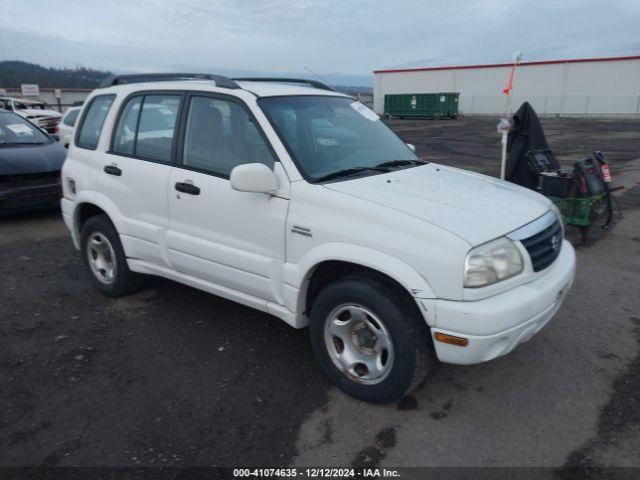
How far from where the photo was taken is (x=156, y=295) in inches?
202

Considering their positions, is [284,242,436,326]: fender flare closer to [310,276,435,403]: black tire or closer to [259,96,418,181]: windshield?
[310,276,435,403]: black tire

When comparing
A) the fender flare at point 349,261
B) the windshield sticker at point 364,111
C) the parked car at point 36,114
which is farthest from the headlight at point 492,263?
the parked car at point 36,114

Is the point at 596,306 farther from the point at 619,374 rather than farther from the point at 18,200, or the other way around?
the point at 18,200

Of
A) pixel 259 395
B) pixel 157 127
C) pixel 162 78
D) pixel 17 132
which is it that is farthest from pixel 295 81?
pixel 17 132

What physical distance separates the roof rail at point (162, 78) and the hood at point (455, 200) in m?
1.31

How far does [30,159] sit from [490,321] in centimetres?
741

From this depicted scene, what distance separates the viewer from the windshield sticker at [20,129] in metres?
8.32

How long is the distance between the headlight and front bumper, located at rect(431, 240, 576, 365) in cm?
10

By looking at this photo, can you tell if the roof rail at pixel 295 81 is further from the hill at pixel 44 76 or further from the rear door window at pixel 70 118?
the hill at pixel 44 76

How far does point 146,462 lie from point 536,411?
231 cm

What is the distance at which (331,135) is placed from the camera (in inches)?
157

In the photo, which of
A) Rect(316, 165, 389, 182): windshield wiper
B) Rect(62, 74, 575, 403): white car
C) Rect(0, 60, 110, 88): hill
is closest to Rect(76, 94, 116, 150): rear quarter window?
Rect(62, 74, 575, 403): white car

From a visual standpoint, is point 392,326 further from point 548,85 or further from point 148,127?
point 548,85

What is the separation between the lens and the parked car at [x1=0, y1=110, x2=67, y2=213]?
24.5 ft
